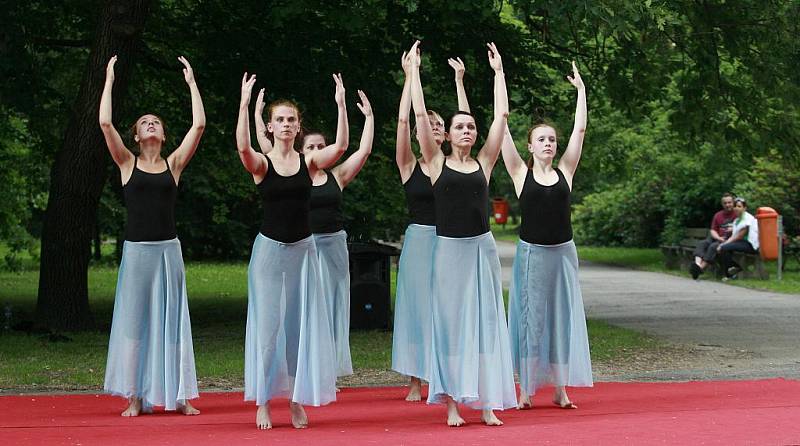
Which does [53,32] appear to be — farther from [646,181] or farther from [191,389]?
[646,181]

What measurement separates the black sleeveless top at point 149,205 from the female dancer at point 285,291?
0.99 metres

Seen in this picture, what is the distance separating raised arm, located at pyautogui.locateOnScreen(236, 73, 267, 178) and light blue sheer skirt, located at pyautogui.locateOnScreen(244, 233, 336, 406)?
50 cm

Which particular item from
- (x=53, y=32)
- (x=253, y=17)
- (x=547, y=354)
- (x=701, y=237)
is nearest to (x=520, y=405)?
(x=547, y=354)

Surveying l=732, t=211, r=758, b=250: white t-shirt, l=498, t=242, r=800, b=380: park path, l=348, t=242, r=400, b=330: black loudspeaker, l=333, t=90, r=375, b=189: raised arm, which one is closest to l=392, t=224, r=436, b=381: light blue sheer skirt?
l=333, t=90, r=375, b=189: raised arm

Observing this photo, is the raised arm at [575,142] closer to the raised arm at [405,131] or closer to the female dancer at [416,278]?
the female dancer at [416,278]

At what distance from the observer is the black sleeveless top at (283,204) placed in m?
9.58

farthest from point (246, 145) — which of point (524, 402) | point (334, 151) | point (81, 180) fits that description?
point (81, 180)

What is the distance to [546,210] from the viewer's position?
10531 millimetres

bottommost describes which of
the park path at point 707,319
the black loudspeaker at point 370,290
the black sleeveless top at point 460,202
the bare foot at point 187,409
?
the bare foot at point 187,409

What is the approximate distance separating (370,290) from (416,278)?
5814mm

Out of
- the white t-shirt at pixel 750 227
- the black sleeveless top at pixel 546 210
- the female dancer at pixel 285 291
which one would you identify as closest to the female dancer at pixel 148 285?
the female dancer at pixel 285 291

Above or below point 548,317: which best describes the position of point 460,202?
above

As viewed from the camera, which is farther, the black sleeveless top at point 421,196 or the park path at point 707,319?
the park path at point 707,319

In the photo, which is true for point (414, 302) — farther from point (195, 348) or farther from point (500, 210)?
point (500, 210)
